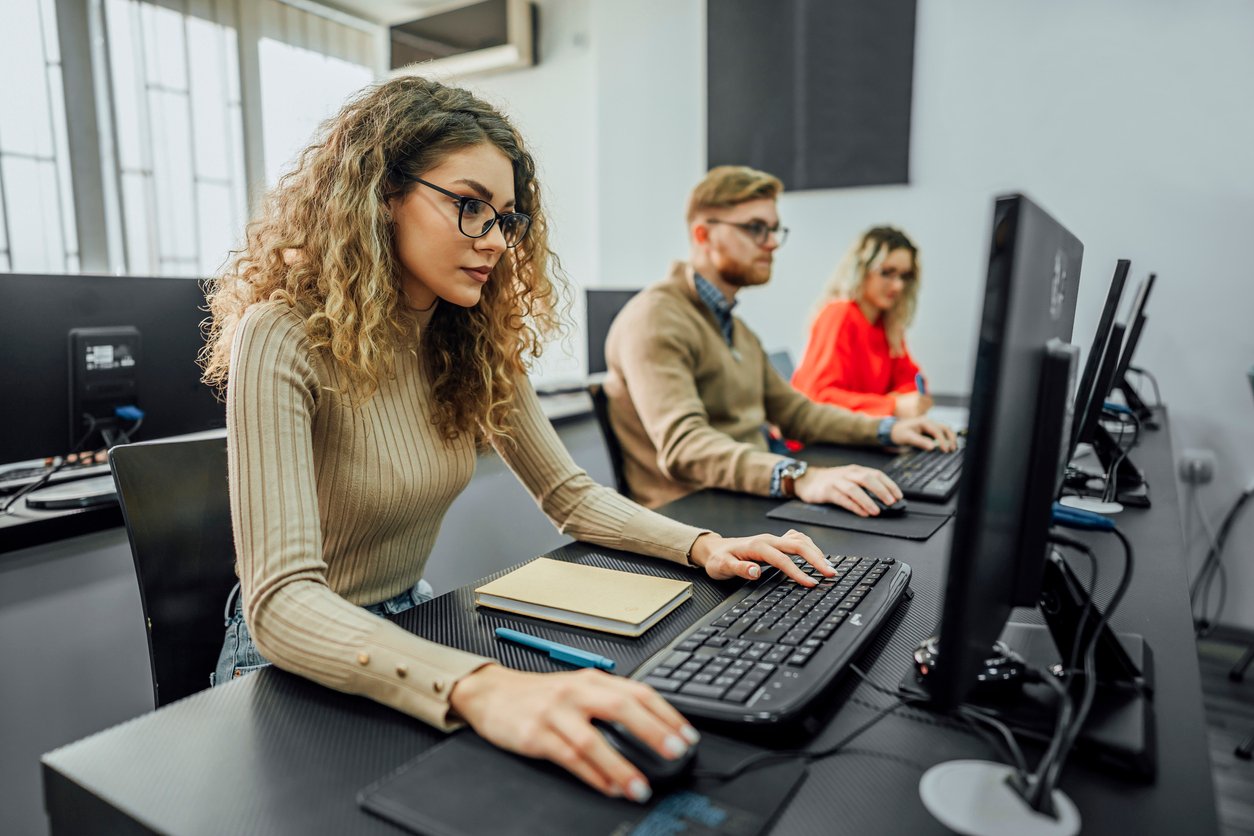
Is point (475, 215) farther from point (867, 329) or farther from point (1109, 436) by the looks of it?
point (867, 329)

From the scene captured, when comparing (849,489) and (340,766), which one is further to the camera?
(849,489)

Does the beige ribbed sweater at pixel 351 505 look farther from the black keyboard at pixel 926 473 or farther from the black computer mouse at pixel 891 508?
the black keyboard at pixel 926 473

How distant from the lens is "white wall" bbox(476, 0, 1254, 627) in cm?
238

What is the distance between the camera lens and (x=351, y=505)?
98cm

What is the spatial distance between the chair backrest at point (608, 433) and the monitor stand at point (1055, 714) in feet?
3.34

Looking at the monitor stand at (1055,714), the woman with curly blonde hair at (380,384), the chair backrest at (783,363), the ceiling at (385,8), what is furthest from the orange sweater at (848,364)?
the ceiling at (385,8)

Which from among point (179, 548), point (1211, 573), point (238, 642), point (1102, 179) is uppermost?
point (1102, 179)

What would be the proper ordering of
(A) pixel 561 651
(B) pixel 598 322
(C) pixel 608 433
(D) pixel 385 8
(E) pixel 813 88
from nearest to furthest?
(A) pixel 561 651, (C) pixel 608 433, (B) pixel 598 322, (E) pixel 813 88, (D) pixel 385 8

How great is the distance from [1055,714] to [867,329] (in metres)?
2.09

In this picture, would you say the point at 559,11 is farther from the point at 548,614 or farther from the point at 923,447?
the point at 548,614

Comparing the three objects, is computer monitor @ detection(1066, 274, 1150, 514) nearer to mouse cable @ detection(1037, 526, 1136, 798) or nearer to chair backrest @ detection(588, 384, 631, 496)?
mouse cable @ detection(1037, 526, 1136, 798)

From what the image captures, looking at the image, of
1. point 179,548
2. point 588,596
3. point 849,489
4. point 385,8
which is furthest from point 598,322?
point 385,8

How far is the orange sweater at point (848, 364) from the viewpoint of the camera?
238 centimetres

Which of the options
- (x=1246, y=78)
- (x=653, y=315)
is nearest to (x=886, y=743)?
(x=653, y=315)
